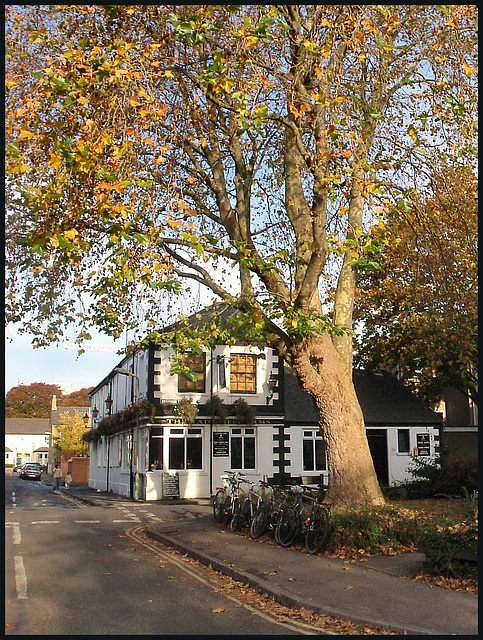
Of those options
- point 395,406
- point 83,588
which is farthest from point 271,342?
point 395,406

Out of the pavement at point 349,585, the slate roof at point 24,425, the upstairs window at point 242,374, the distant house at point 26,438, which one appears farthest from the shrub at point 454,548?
the slate roof at point 24,425

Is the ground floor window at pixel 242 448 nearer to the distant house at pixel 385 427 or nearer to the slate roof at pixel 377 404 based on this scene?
the distant house at pixel 385 427

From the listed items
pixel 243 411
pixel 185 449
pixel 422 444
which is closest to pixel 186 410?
pixel 185 449

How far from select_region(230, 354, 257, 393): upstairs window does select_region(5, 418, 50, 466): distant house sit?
87065mm

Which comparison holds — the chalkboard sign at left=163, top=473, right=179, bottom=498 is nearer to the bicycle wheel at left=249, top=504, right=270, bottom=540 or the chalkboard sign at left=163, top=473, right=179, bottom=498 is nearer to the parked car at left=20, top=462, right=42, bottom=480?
the bicycle wheel at left=249, top=504, right=270, bottom=540

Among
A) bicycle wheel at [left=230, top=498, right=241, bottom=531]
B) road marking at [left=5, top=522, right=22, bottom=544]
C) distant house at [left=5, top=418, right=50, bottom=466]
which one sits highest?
bicycle wheel at [left=230, top=498, right=241, bottom=531]

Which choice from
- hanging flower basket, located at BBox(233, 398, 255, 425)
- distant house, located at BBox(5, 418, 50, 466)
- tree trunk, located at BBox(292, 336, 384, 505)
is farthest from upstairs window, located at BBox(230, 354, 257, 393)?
distant house, located at BBox(5, 418, 50, 466)

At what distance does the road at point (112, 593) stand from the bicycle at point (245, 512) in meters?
2.02

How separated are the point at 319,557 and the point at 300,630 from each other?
160 inches

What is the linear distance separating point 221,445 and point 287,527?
53.8 feet

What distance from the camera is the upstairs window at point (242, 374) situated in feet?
96.9

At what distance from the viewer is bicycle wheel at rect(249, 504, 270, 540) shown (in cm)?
1362

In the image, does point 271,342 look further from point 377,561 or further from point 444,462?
point 444,462

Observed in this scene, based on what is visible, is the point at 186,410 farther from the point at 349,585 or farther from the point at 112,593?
the point at 349,585
